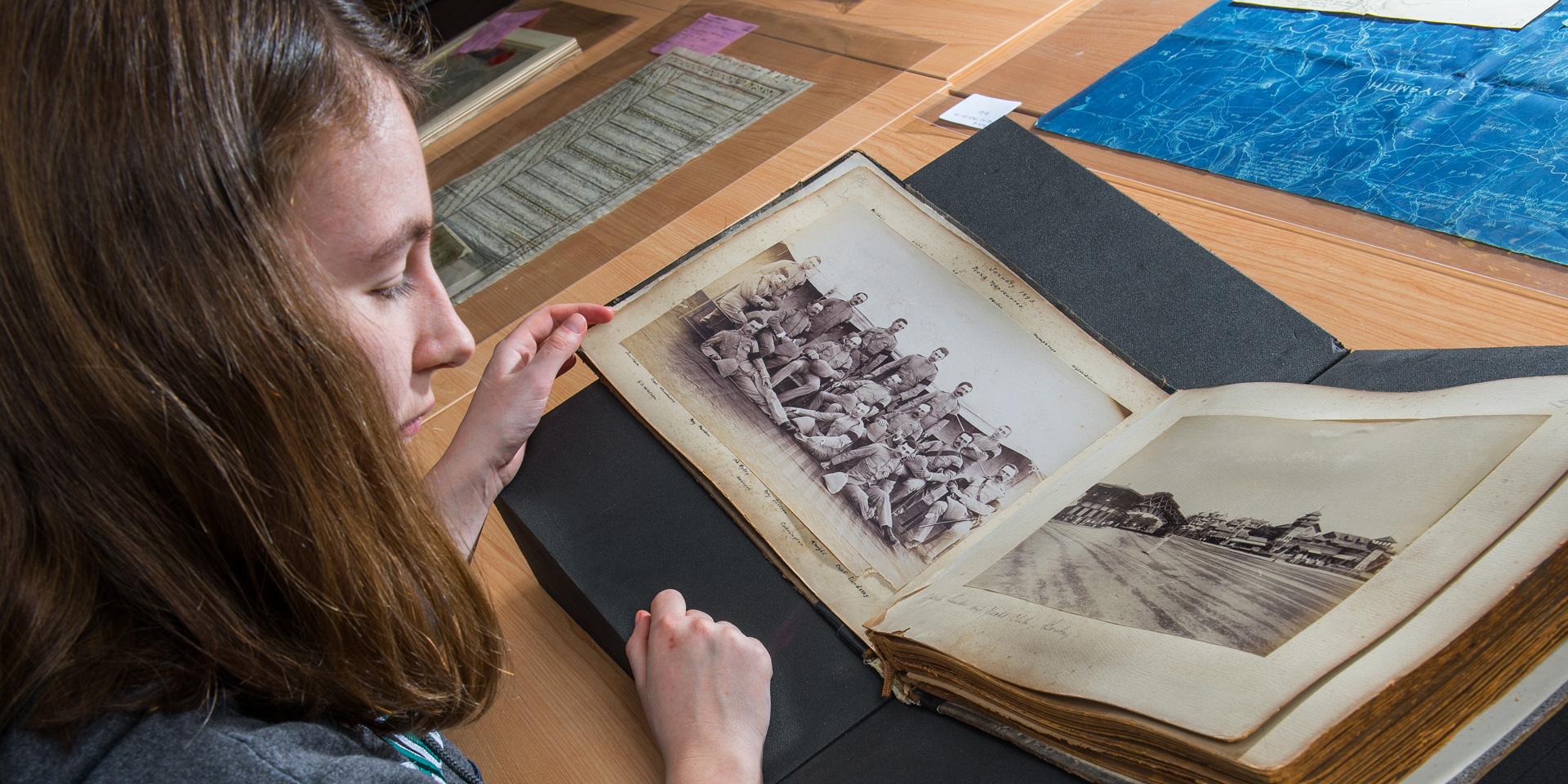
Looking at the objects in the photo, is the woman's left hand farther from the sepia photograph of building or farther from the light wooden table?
the sepia photograph of building

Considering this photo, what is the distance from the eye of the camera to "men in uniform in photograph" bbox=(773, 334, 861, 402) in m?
0.61

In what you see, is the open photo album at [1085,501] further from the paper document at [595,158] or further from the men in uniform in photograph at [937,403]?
the paper document at [595,158]

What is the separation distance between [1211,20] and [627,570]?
2.73 feet

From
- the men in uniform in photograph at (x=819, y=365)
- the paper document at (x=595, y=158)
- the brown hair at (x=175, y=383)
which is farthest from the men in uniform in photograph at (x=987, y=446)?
the paper document at (x=595, y=158)

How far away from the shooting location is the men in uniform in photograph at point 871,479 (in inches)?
21.2

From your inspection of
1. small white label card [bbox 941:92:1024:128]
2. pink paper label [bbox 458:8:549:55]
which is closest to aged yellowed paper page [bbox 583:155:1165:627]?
small white label card [bbox 941:92:1024:128]

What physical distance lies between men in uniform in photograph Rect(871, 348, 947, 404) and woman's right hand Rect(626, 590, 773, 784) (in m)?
0.19

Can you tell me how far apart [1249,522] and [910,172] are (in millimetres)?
541

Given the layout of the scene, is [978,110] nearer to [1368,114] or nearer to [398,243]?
[1368,114]

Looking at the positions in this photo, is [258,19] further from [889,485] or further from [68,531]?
[889,485]

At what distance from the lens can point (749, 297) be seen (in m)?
0.67

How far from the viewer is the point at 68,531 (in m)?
0.38

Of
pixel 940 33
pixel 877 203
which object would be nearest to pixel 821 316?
pixel 877 203

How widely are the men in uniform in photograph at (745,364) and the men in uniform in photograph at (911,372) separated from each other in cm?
7
